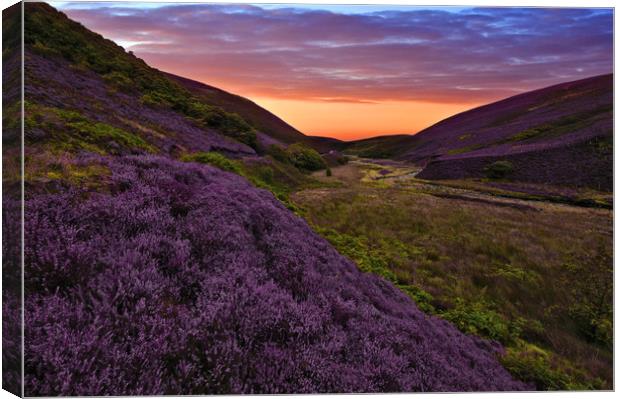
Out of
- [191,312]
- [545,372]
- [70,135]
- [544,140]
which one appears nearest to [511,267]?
[545,372]

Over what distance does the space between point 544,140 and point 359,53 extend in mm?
27560

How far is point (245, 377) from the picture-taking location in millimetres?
2891

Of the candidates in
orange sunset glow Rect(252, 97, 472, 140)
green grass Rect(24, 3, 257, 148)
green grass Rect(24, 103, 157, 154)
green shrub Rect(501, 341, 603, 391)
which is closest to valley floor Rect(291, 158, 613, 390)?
green shrub Rect(501, 341, 603, 391)

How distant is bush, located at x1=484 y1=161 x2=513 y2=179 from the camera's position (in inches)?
1072

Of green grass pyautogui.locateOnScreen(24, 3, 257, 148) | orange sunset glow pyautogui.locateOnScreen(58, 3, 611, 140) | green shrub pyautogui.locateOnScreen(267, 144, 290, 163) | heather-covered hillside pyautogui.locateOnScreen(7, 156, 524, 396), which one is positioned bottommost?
heather-covered hillside pyautogui.locateOnScreen(7, 156, 524, 396)

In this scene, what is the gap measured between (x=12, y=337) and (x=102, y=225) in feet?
4.16

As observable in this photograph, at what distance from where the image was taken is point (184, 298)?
126 inches

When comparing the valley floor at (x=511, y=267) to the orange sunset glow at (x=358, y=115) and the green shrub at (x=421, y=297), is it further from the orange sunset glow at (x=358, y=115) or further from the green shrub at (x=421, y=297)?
the orange sunset glow at (x=358, y=115)

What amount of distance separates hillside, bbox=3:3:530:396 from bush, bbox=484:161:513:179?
26.4 metres

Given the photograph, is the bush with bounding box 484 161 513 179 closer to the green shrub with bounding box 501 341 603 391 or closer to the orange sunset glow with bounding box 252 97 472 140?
the orange sunset glow with bounding box 252 97 472 140

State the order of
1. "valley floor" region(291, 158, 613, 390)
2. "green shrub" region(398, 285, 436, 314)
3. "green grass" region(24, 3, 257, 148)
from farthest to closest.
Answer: "green grass" region(24, 3, 257, 148) < "green shrub" region(398, 285, 436, 314) < "valley floor" region(291, 158, 613, 390)

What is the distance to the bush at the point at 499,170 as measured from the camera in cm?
2723

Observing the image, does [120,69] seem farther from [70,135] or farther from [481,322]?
[481,322]

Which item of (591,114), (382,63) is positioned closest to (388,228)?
(382,63)
